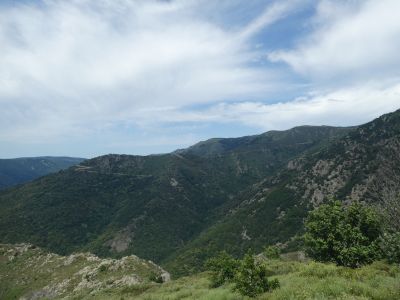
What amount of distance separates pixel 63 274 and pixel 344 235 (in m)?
64.1

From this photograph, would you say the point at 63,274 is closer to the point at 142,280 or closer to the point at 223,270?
the point at 142,280

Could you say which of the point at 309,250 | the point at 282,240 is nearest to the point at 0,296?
the point at 309,250

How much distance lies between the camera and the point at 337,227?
37875 millimetres

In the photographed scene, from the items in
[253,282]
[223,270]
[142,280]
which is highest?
[253,282]

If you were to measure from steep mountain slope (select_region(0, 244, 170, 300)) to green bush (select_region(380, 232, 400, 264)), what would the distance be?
3655 centimetres

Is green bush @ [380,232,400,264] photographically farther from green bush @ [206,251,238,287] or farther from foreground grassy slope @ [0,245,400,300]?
green bush @ [206,251,238,287]

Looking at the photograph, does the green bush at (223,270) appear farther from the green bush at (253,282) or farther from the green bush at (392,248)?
the green bush at (392,248)

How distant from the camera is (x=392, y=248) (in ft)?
→ 104

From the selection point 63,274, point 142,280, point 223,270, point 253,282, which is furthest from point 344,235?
point 63,274

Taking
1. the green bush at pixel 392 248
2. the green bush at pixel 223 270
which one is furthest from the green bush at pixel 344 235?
the green bush at pixel 223 270

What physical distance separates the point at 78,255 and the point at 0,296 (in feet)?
59.7

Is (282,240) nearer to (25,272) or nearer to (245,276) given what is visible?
(25,272)

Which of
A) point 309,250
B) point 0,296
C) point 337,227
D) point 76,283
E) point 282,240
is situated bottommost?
point 282,240

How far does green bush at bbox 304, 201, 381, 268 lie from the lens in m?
34.9
